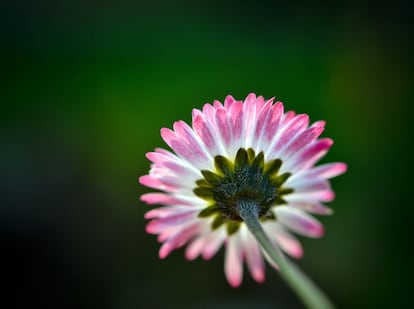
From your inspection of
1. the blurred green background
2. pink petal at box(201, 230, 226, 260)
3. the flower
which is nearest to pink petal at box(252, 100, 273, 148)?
the flower

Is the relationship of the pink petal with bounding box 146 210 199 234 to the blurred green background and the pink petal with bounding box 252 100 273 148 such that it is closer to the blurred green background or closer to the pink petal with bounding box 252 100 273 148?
the pink petal with bounding box 252 100 273 148

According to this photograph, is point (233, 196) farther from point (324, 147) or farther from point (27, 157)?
point (27, 157)

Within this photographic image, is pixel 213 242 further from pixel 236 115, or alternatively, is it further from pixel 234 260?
pixel 236 115

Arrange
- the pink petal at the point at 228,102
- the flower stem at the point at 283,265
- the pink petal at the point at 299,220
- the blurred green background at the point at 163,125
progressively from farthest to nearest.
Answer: the blurred green background at the point at 163,125 < the pink petal at the point at 299,220 < the pink petal at the point at 228,102 < the flower stem at the point at 283,265

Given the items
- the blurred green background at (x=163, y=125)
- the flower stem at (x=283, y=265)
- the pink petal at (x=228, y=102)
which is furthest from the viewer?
the blurred green background at (x=163, y=125)

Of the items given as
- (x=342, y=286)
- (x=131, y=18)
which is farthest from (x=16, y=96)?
(x=342, y=286)

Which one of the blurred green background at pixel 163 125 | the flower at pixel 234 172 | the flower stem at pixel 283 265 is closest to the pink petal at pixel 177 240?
the flower at pixel 234 172

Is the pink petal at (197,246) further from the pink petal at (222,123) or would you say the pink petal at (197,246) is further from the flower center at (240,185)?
the pink petal at (222,123)
